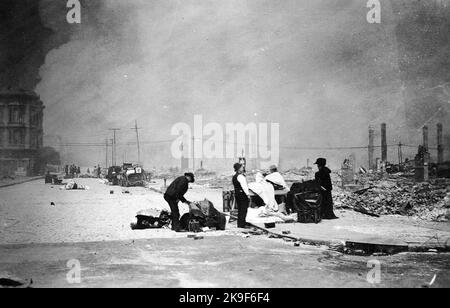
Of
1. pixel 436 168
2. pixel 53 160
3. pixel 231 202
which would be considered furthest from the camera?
pixel 53 160

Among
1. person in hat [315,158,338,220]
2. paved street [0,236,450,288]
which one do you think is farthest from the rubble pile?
paved street [0,236,450,288]

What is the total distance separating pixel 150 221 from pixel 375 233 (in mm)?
5366

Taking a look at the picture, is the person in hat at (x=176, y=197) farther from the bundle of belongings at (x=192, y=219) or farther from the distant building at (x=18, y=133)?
the distant building at (x=18, y=133)

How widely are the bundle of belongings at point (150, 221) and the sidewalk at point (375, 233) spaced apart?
2.51m

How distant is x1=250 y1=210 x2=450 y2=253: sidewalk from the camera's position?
7.05 meters

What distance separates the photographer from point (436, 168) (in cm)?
3409

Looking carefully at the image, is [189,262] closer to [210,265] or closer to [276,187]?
[210,265]

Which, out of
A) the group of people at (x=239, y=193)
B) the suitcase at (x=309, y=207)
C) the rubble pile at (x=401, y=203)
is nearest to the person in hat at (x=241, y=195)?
the group of people at (x=239, y=193)

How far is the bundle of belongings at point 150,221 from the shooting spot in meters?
9.66

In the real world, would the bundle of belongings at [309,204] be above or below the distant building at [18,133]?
below

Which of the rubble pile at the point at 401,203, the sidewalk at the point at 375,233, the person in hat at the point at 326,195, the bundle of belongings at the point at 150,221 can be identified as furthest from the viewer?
the rubble pile at the point at 401,203
